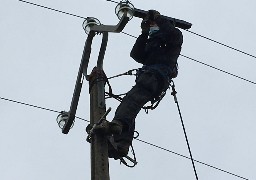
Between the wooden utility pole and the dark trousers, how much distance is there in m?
0.31

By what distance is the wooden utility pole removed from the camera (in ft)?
17.8

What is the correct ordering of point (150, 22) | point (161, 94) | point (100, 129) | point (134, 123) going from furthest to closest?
point (150, 22) < point (161, 94) < point (134, 123) < point (100, 129)

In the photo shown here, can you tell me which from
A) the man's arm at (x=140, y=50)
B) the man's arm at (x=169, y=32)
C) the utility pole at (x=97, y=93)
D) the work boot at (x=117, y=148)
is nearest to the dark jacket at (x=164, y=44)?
the man's arm at (x=169, y=32)

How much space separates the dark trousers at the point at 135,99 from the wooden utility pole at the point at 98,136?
1.01 feet

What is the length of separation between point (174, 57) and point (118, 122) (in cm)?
171

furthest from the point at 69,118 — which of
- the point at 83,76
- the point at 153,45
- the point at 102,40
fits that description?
the point at 153,45

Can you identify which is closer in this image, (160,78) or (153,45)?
(160,78)

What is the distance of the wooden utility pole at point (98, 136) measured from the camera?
5.42m

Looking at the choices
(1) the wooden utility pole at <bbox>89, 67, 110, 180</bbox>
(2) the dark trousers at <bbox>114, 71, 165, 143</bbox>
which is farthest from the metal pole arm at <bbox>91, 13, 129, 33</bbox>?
(2) the dark trousers at <bbox>114, 71, 165, 143</bbox>

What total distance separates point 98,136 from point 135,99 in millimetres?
1140

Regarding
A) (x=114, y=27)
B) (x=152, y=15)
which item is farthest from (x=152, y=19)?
(x=114, y=27)

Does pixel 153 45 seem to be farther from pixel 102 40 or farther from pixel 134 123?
pixel 134 123

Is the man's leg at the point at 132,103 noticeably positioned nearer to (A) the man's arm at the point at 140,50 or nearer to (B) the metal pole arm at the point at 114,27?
(B) the metal pole arm at the point at 114,27

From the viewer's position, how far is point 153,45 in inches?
304
